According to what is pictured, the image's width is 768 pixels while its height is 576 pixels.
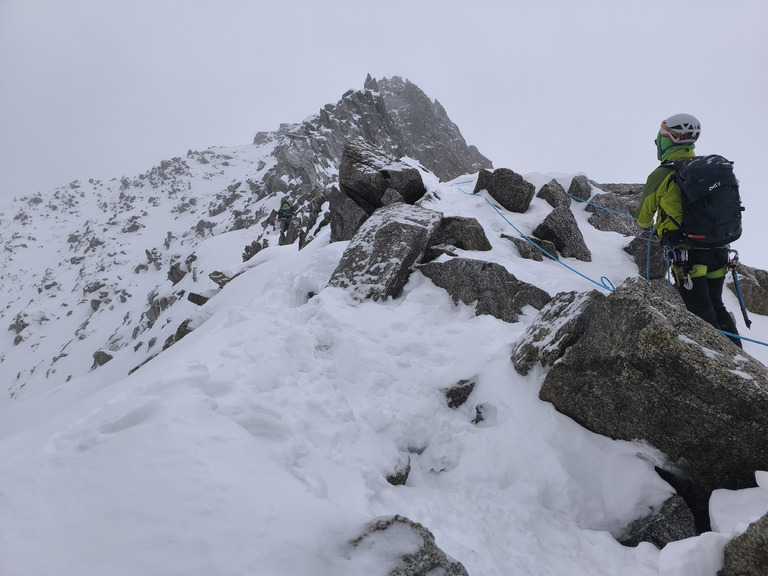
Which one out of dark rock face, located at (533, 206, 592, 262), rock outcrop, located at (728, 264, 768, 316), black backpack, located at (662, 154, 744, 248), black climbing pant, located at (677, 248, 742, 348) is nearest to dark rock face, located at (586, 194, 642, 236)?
dark rock face, located at (533, 206, 592, 262)

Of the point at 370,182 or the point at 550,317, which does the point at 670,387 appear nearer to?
the point at 550,317

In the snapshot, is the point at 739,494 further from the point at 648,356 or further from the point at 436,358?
the point at 436,358

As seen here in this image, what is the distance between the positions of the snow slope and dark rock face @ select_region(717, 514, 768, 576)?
13cm

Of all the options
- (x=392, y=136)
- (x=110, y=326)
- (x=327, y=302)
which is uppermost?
(x=392, y=136)

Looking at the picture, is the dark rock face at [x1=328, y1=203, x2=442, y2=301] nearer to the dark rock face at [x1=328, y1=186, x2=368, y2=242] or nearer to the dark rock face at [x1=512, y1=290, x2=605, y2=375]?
the dark rock face at [x1=512, y1=290, x2=605, y2=375]

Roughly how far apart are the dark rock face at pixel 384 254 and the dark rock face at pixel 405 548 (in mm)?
4967

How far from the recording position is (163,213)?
71.1 metres

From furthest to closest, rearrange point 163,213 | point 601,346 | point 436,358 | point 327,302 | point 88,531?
point 163,213 → point 327,302 → point 436,358 → point 601,346 → point 88,531

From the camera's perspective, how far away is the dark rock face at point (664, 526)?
317cm

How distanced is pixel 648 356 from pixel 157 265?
5378cm

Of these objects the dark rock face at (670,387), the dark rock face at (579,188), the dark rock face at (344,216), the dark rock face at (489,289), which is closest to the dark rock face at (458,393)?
the dark rock face at (670,387)

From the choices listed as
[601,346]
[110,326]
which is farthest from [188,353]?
[110,326]

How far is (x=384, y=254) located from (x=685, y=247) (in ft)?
16.5

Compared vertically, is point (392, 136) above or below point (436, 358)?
above
